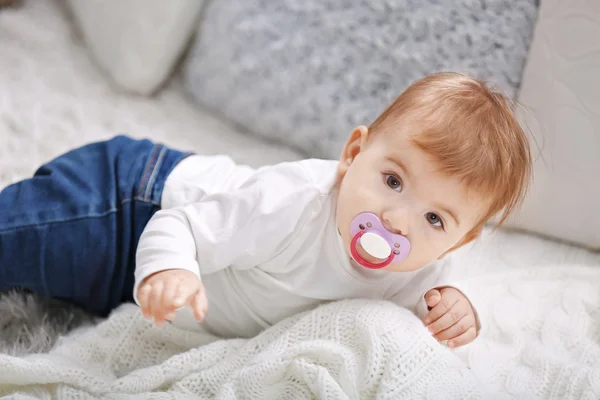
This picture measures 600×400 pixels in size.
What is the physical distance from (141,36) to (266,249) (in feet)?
2.13

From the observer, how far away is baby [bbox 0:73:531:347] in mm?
853

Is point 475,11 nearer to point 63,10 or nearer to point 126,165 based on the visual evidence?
point 126,165

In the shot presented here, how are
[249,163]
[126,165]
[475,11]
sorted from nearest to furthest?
[126,165], [475,11], [249,163]

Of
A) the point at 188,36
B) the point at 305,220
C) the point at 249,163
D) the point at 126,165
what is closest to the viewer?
the point at 305,220

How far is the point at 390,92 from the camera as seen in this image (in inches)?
50.1

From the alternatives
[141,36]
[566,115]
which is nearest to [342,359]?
[566,115]

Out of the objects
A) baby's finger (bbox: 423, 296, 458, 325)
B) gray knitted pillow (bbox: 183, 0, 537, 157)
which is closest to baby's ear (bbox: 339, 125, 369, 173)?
baby's finger (bbox: 423, 296, 458, 325)

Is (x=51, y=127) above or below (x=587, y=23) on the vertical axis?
below

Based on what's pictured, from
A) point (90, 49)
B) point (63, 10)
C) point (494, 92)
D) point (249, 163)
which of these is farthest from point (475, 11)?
point (63, 10)

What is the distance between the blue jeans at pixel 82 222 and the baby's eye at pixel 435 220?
0.40 meters

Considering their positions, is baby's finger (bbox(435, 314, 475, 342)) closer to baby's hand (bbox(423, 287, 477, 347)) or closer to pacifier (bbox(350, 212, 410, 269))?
baby's hand (bbox(423, 287, 477, 347))

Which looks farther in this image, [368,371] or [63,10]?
[63,10]

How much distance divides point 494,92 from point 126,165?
533 mm

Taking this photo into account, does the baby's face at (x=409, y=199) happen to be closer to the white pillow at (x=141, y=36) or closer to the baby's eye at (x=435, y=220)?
the baby's eye at (x=435, y=220)
